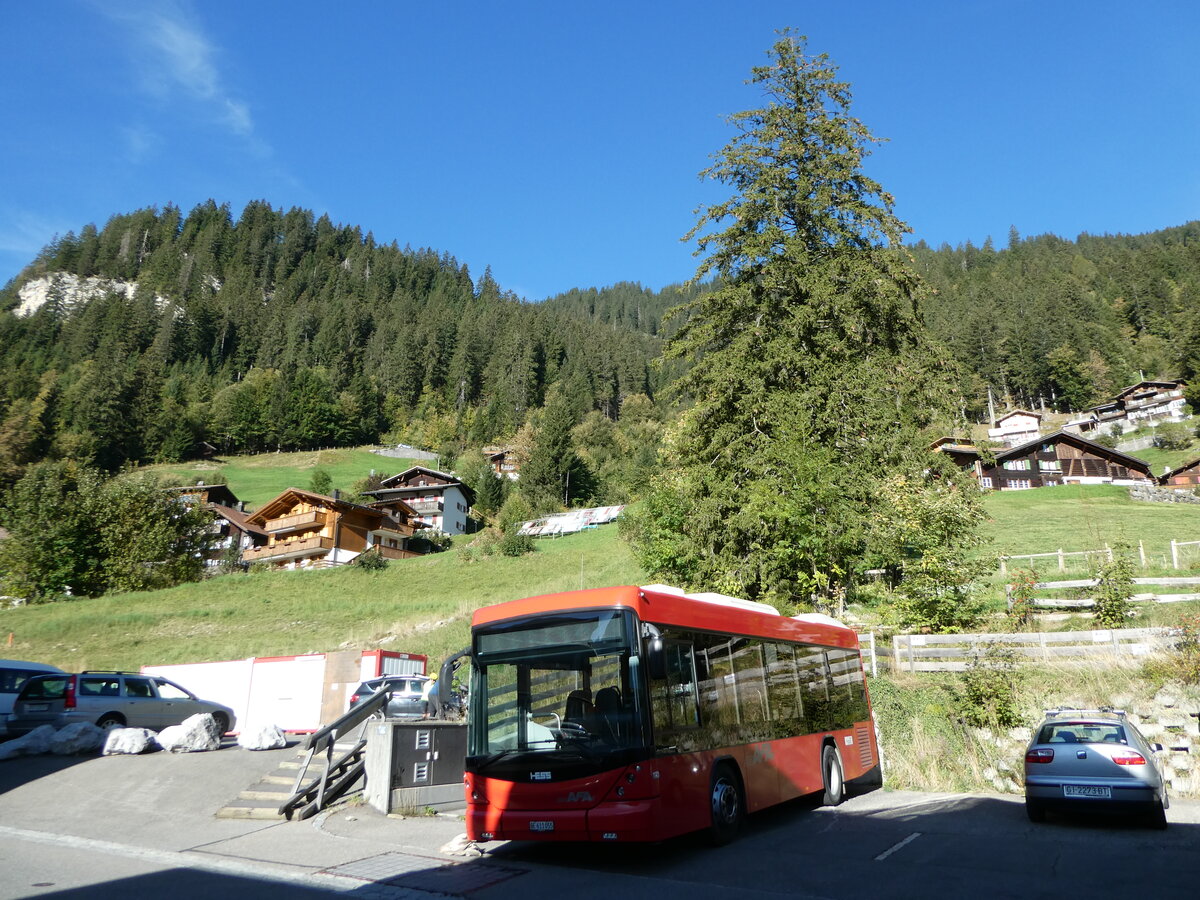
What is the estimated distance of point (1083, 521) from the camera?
47.1 meters

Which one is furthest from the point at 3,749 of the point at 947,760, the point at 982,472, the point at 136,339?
the point at 136,339

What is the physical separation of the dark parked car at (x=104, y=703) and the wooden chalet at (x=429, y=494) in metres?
64.4

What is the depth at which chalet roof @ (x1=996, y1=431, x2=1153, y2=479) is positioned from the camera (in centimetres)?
7081

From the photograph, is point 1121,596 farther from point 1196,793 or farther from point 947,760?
point 947,760

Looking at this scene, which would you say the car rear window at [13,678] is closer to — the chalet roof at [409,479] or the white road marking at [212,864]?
the white road marking at [212,864]

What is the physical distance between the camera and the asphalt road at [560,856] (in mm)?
6578

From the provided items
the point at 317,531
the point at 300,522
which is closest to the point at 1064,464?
the point at 317,531

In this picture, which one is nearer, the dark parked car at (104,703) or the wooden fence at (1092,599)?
the dark parked car at (104,703)

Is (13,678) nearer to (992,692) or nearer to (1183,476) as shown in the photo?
(992,692)

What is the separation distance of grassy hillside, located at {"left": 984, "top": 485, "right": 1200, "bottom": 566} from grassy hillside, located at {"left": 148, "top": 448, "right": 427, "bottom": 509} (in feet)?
233

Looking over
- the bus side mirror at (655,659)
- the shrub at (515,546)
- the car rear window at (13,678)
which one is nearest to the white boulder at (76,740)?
the car rear window at (13,678)

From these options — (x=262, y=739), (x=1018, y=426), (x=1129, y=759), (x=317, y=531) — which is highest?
(x=1018, y=426)

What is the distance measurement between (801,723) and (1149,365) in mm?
130069

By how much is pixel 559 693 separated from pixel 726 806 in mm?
2503
